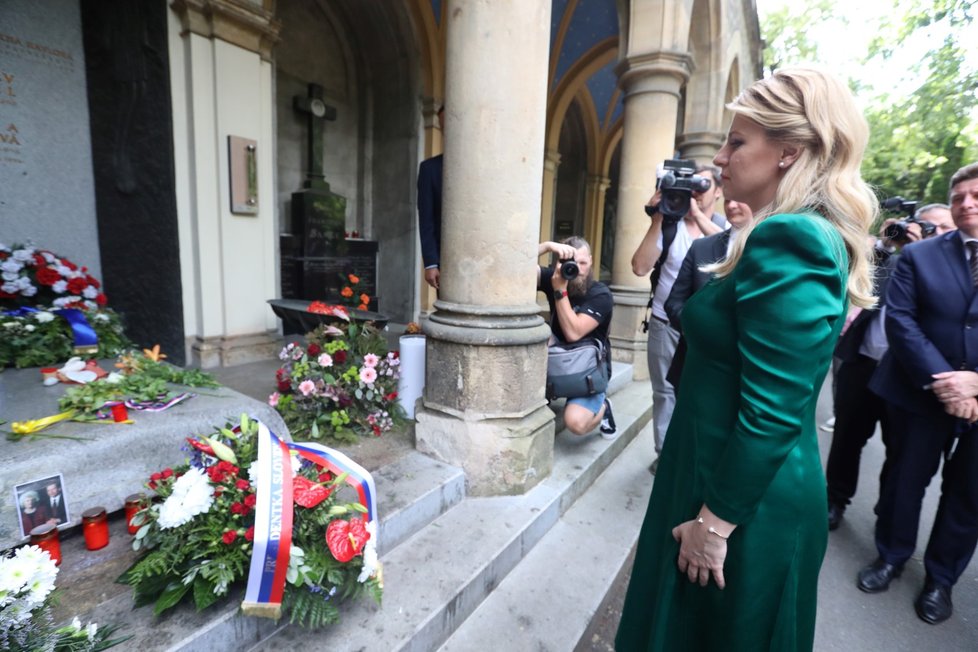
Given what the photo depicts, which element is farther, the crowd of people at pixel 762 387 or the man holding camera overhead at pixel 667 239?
the man holding camera overhead at pixel 667 239

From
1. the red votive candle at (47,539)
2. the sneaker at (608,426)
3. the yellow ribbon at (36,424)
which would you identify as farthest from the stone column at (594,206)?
the red votive candle at (47,539)

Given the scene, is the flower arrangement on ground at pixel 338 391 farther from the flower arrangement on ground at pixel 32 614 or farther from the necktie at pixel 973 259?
the necktie at pixel 973 259

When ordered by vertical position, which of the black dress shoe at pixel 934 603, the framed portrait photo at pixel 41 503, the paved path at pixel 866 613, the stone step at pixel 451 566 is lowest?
the paved path at pixel 866 613

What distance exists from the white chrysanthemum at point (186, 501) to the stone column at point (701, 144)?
7332mm

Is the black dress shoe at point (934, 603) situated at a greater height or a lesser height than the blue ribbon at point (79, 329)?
lesser

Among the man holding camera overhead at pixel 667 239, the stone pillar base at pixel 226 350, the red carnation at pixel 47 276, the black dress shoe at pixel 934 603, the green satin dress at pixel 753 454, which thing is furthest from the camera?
the stone pillar base at pixel 226 350

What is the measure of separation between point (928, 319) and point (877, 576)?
131 cm

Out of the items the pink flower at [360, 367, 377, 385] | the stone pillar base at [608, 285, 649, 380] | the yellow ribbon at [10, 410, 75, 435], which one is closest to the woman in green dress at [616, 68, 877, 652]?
the pink flower at [360, 367, 377, 385]

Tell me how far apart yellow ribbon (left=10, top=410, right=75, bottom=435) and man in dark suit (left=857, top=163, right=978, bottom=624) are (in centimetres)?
380

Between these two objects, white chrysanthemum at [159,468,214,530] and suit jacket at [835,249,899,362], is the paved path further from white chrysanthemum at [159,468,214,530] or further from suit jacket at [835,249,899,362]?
white chrysanthemum at [159,468,214,530]

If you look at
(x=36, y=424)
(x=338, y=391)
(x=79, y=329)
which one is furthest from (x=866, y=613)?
(x=79, y=329)

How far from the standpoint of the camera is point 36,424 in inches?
76.9

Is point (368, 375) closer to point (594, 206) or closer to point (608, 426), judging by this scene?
point (608, 426)

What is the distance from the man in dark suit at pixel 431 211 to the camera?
313 cm
